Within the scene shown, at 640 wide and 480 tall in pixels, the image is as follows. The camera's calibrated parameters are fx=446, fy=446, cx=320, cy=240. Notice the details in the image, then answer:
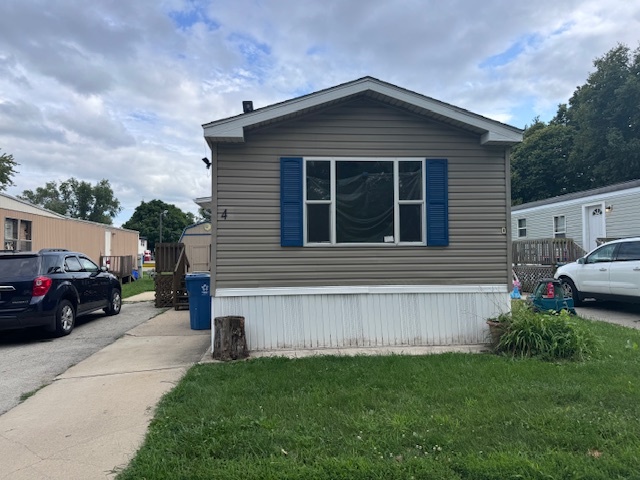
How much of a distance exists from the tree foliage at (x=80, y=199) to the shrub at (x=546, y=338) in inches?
2646

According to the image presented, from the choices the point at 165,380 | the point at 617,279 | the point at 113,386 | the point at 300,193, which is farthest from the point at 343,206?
the point at 617,279

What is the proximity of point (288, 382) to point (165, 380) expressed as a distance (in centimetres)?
149

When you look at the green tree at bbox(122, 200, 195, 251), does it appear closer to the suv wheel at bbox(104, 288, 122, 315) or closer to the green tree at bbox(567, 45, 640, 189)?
the green tree at bbox(567, 45, 640, 189)

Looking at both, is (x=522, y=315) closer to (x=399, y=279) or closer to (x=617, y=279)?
(x=399, y=279)

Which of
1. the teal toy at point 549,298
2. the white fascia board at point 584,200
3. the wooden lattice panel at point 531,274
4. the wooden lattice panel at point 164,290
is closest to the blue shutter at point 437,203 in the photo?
the teal toy at point 549,298

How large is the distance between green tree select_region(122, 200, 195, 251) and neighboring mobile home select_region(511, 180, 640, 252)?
57421mm

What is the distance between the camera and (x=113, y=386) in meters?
4.98

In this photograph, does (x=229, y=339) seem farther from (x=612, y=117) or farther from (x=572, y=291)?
(x=612, y=117)

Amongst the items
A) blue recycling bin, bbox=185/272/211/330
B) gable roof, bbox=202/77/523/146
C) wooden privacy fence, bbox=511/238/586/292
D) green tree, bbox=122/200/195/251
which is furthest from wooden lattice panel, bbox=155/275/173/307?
green tree, bbox=122/200/195/251

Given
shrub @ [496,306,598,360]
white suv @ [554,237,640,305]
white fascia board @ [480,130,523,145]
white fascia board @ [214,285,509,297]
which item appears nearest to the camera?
shrub @ [496,306,598,360]

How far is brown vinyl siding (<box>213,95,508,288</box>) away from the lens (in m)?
6.38

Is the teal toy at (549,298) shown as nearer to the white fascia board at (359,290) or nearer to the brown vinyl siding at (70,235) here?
the white fascia board at (359,290)

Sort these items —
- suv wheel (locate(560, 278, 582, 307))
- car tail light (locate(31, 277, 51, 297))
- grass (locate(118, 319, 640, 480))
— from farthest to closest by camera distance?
1. suv wheel (locate(560, 278, 582, 307))
2. car tail light (locate(31, 277, 51, 297))
3. grass (locate(118, 319, 640, 480))

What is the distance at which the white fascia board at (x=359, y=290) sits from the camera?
6.37m
